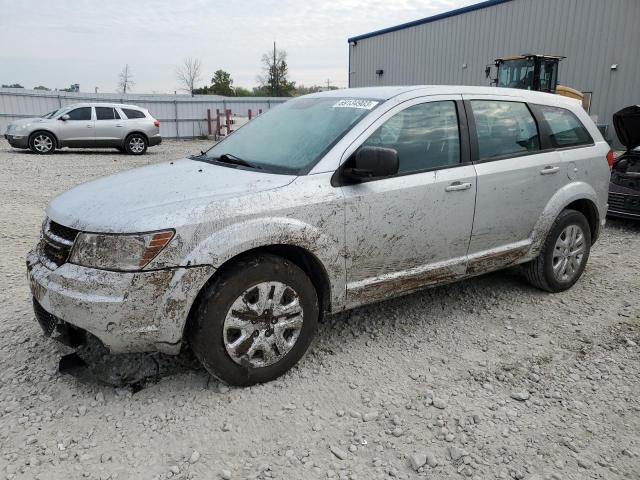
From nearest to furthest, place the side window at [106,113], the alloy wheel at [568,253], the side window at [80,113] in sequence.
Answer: the alloy wheel at [568,253] → the side window at [80,113] → the side window at [106,113]

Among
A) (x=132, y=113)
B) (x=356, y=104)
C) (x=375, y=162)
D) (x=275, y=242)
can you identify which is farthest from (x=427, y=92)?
(x=132, y=113)

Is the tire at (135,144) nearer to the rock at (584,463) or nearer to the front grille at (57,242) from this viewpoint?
the front grille at (57,242)

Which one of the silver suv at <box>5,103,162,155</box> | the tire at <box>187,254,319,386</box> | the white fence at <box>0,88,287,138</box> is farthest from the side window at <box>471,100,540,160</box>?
the white fence at <box>0,88,287,138</box>

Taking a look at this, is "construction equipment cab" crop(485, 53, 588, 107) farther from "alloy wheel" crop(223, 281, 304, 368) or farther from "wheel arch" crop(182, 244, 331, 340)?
"alloy wheel" crop(223, 281, 304, 368)

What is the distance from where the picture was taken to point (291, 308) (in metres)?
3.02

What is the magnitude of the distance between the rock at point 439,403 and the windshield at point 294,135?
1.48 metres

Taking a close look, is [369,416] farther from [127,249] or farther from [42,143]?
[42,143]

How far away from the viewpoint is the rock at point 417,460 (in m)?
2.41

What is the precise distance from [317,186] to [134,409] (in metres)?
1.55

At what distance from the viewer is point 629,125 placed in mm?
7223

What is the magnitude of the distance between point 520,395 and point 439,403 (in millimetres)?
478

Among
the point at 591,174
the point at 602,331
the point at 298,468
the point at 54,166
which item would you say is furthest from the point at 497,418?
the point at 54,166

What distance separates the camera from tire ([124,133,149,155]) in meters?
17.2

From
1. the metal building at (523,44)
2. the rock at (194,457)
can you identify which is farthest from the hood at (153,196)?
the metal building at (523,44)
